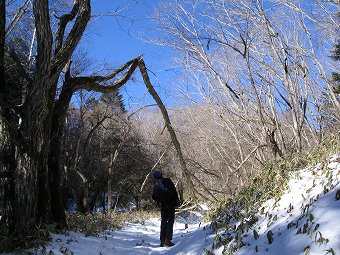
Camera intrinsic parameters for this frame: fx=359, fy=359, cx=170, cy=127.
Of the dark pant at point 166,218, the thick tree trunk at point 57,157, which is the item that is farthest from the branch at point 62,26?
the dark pant at point 166,218

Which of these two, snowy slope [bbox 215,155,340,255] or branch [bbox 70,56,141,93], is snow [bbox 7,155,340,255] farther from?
branch [bbox 70,56,141,93]

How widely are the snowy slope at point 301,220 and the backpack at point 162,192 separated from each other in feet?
6.24

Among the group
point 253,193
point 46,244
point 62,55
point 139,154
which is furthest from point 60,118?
point 139,154

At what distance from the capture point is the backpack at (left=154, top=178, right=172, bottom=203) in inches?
289

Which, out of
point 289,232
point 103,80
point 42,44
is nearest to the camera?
point 289,232

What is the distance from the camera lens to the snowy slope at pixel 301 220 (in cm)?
329

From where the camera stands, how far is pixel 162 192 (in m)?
7.36

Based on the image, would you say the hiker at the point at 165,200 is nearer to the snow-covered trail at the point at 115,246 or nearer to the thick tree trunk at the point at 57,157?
the snow-covered trail at the point at 115,246

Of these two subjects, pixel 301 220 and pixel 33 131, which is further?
pixel 33 131

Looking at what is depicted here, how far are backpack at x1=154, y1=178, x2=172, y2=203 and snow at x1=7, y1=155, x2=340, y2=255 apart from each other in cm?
96

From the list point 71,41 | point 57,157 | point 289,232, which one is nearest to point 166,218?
point 57,157

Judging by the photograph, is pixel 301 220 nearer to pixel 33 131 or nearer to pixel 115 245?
pixel 33 131

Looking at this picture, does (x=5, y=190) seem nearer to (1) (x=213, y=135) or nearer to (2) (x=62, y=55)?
(2) (x=62, y=55)

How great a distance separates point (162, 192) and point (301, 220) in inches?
147
